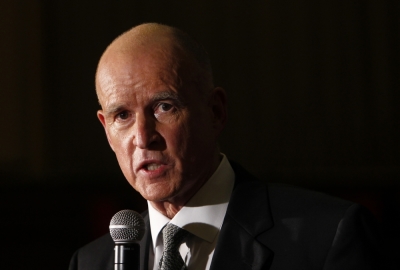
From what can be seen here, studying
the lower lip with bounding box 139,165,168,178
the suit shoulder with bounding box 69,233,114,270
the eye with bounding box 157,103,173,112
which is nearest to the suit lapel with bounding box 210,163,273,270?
the lower lip with bounding box 139,165,168,178

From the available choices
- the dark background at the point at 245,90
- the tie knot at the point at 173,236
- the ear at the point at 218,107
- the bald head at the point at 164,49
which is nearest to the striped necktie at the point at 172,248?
the tie knot at the point at 173,236

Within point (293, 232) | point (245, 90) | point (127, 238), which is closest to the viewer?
point (127, 238)

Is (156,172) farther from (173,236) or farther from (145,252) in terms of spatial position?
(145,252)

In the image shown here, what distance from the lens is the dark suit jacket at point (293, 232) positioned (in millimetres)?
1769

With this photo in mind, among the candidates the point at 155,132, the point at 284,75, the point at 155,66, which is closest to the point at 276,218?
the point at 155,132

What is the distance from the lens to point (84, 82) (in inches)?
184

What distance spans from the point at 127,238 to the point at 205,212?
1.58 feet

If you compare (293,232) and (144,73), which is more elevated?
(144,73)

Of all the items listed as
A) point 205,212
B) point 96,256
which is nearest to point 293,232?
point 205,212

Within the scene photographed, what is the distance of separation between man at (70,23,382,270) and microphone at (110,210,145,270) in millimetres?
263

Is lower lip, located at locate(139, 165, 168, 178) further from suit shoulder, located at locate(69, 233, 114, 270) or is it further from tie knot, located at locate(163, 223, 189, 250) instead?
suit shoulder, located at locate(69, 233, 114, 270)

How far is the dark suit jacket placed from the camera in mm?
1769

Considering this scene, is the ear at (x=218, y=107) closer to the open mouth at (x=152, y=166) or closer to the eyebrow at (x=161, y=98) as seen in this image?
→ the eyebrow at (x=161, y=98)

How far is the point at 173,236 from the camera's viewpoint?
1984mm
